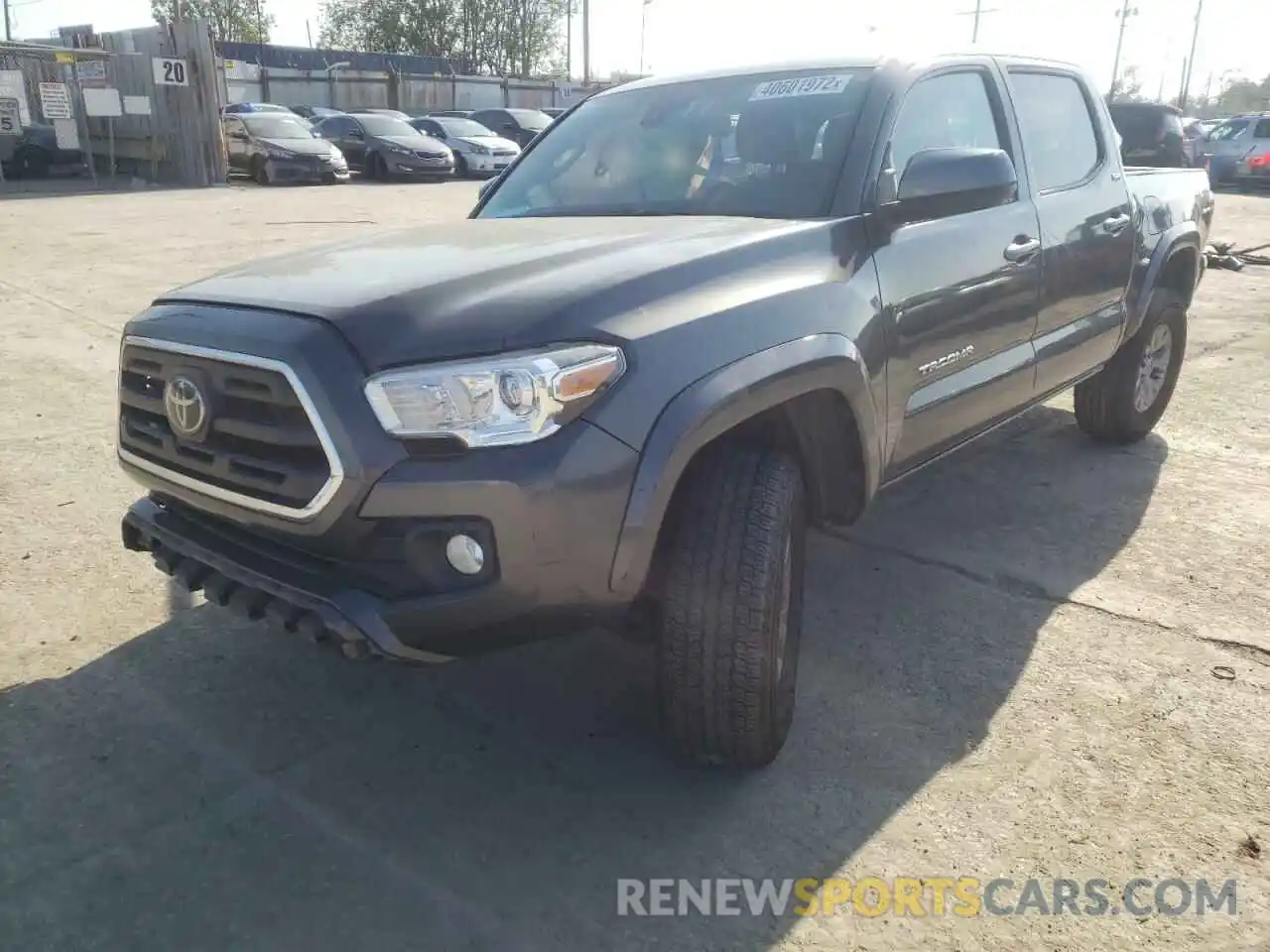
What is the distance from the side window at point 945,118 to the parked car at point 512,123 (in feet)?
78.4

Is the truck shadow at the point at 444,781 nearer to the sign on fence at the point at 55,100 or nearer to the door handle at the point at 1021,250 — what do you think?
the door handle at the point at 1021,250

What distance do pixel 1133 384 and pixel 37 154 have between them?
901 inches

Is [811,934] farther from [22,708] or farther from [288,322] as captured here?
[22,708]

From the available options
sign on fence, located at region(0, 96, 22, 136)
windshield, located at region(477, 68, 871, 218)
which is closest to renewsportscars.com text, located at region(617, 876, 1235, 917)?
windshield, located at region(477, 68, 871, 218)

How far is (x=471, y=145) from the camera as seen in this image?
23.6 meters

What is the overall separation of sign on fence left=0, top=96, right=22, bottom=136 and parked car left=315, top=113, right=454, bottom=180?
623cm

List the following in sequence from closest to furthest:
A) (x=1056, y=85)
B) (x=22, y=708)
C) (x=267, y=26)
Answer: (x=22, y=708) → (x=1056, y=85) → (x=267, y=26)

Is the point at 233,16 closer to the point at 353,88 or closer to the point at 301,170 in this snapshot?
the point at 353,88

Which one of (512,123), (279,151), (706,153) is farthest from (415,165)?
(706,153)

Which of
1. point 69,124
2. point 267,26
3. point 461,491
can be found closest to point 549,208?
point 461,491

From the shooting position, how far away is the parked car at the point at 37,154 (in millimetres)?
21406

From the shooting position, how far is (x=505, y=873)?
2.29 meters

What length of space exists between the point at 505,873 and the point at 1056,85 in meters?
3.73

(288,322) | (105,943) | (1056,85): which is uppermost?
(1056,85)
